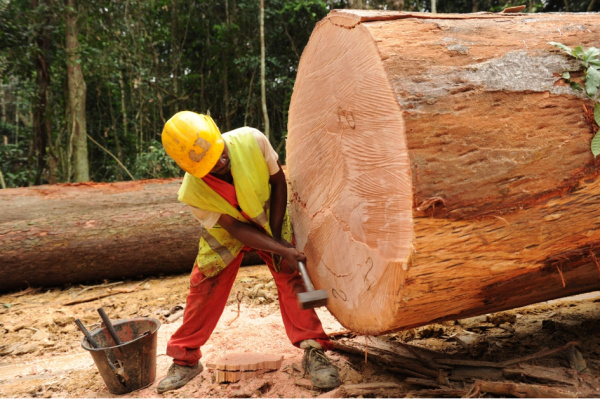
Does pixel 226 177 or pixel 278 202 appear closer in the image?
pixel 226 177

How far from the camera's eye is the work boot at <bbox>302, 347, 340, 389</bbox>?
233 centimetres

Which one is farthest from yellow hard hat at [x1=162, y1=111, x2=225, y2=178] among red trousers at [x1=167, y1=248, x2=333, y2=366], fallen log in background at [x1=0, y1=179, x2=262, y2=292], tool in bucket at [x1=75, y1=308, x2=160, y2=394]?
fallen log in background at [x1=0, y1=179, x2=262, y2=292]

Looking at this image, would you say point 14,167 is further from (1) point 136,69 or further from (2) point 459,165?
(2) point 459,165

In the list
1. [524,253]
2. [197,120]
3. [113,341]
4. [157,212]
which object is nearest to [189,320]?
[113,341]

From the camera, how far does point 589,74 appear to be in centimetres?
186

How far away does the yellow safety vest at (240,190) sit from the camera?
7.84 ft

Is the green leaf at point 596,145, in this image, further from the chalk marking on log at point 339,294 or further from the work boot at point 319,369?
the work boot at point 319,369

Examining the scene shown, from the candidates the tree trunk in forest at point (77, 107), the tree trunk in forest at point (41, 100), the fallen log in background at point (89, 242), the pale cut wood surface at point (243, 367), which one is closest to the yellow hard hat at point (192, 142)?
the pale cut wood surface at point (243, 367)

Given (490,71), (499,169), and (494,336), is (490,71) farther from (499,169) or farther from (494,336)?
(494,336)

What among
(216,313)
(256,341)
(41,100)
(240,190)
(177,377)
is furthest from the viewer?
(41,100)

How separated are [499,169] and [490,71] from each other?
395mm

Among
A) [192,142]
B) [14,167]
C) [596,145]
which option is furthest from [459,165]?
[14,167]

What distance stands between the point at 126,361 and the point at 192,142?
1248 mm

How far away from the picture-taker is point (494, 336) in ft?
9.23
